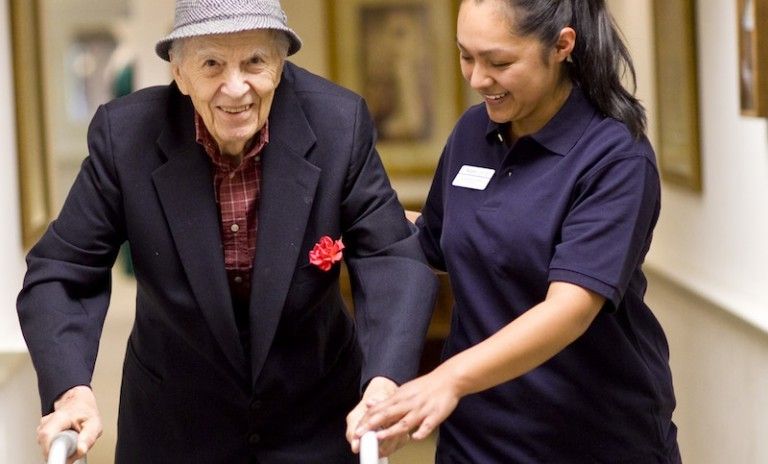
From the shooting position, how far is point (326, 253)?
2150 mm

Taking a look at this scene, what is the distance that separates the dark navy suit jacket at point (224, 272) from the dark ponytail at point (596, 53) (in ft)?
1.20

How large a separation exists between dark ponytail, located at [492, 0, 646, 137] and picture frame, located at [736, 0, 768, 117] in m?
1.62

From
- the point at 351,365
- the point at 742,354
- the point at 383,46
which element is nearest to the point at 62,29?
the point at 383,46

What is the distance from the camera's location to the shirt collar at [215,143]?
2.17 meters

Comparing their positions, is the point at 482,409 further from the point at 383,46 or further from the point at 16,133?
the point at 383,46

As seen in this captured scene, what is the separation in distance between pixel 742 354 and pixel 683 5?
1.34 m

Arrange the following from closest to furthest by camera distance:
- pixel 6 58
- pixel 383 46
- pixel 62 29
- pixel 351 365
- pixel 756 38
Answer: pixel 351 365 < pixel 756 38 < pixel 6 58 < pixel 383 46 < pixel 62 29

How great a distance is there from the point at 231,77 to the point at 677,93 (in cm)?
321

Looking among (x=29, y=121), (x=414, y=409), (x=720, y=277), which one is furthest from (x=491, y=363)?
(x=29, y=121)

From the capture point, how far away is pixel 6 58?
14.9 ft

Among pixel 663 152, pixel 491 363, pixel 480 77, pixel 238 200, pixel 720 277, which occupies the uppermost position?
pixel 480 77

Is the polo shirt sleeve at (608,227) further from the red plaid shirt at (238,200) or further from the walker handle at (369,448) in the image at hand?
the red plaid shirt at (238,200)

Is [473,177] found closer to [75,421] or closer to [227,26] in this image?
[227,26]

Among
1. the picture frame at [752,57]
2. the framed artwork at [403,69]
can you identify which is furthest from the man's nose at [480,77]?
the framed artwork at [403,69]
